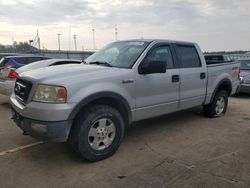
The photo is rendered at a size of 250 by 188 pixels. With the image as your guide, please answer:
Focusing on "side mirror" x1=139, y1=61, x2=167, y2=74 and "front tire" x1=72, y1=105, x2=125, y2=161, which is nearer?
"front tire" x1=72, y1=105, x2=125, y2=161

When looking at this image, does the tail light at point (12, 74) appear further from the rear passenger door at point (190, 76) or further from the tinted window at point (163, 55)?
the rear passenger door at point (190, 76)

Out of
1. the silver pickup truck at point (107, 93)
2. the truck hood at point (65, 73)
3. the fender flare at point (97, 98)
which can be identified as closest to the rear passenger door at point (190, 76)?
the silver pickup truck at point (107, 93)

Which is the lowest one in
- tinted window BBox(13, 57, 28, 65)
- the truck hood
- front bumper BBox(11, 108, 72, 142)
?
front bumper BBox(11, 108, 72, 142)

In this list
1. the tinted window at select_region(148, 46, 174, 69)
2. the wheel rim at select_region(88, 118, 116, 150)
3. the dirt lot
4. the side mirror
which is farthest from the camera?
the tinted window at select_region(148, 46, 174, 69)

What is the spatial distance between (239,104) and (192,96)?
3.59 metres

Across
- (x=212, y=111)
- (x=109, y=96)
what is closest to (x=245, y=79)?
(x=212, y=111)

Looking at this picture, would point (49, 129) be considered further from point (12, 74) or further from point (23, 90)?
point (12, 74)

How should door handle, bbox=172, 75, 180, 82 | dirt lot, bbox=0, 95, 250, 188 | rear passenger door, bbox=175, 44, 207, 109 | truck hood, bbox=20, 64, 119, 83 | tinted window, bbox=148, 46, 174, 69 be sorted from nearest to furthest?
dirt lot, bbox=0, 95, 250, 188, truck hood, bbox=20, 64, 119, 83, tinted window, bbox=148, 46, 174, 69, door handle, bbox=172, 75, 180, 82, rear passenger door, bbox=175, 44, 207, 109

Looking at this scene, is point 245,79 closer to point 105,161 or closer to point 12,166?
point 105,161

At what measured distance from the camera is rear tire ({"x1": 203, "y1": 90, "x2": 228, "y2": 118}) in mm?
6359

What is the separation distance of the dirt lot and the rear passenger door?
637 mm

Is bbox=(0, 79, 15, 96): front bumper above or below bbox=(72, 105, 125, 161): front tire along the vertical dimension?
above

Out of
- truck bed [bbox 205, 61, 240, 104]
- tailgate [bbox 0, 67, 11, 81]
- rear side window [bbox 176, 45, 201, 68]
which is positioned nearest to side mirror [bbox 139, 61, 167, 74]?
rear side window [bbox 176, 45, 201, 68]

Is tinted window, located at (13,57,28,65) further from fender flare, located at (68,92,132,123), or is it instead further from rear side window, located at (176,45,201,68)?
fender flare, located at (68,92,132,123)
